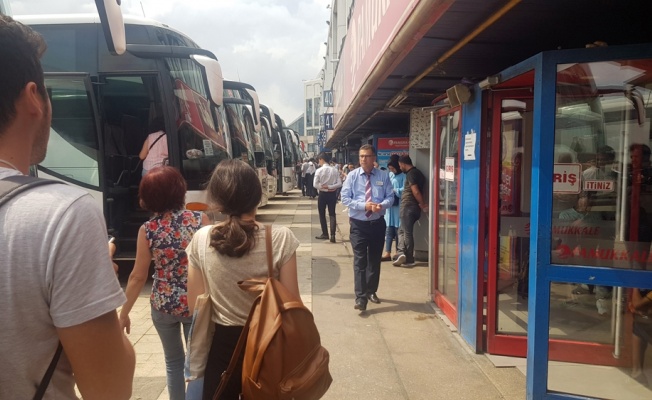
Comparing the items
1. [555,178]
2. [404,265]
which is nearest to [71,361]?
[555,178]

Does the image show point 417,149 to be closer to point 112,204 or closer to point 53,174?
point 112,204

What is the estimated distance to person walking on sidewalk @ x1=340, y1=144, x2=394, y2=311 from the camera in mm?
5562

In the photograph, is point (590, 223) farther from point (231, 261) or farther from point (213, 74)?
point (213, 74)

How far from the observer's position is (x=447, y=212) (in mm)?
5320

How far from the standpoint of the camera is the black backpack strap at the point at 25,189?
3.29ft

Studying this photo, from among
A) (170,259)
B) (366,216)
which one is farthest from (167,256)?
(366,216)

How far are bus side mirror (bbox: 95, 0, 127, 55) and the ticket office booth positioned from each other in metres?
3.68

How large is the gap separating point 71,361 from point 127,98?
659 cm

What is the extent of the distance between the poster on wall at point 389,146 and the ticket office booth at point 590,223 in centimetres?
722

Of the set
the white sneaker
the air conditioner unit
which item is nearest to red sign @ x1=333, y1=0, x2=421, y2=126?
the air conditioner unit

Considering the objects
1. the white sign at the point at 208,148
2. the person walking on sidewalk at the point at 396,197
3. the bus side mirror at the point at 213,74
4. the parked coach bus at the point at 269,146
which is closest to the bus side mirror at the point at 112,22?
the bus side mirror at the point at 213,74

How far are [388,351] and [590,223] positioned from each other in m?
2.07

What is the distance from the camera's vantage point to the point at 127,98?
A: 6.97 meters

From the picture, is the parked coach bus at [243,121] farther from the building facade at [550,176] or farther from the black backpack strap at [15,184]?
the black backpack strap at [15,184]
